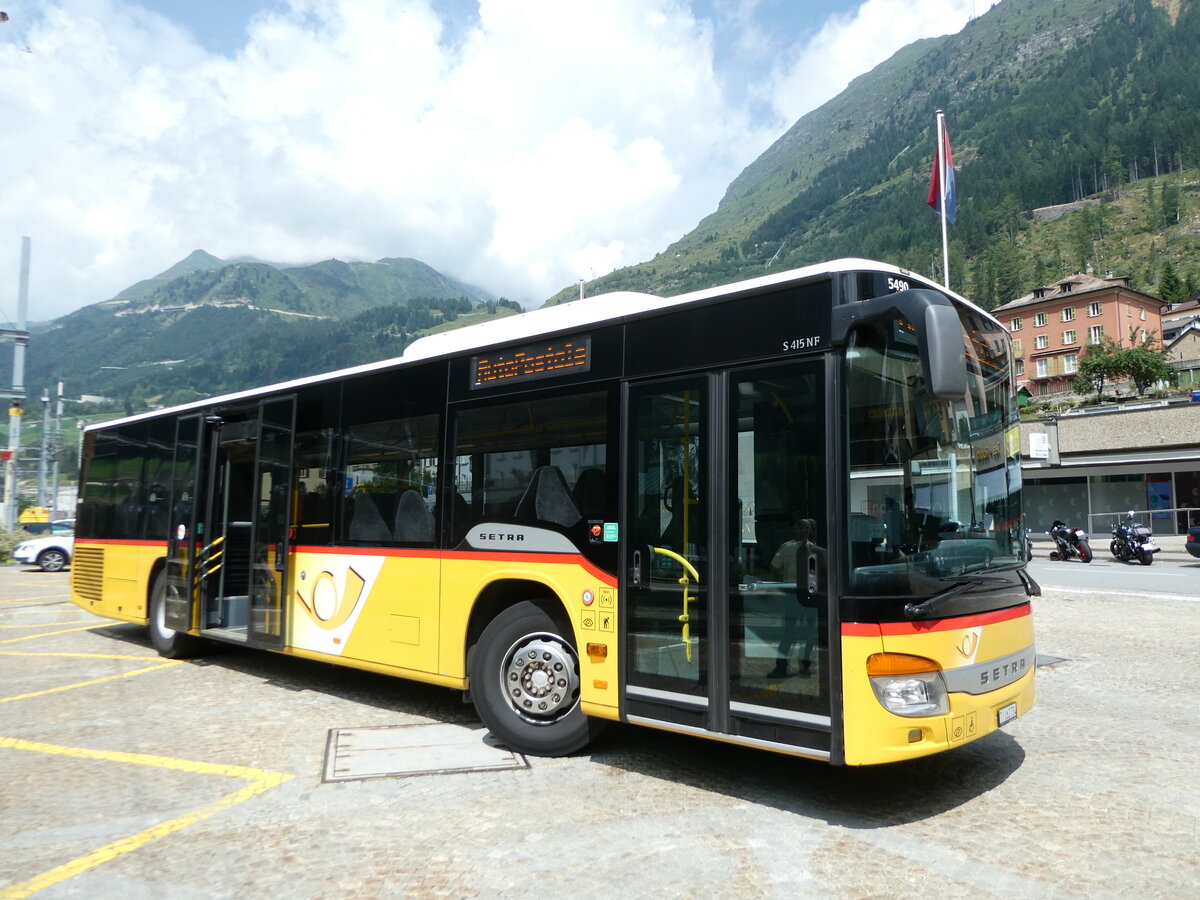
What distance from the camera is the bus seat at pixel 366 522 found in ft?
22.6

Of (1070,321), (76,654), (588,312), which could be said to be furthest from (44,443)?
(1070,321)

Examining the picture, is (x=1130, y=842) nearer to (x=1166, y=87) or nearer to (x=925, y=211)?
(x=925, y=211)

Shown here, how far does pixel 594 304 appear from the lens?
5.89 meters

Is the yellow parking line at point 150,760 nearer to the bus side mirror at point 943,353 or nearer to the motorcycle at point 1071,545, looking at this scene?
the bus side mirror at point 943,353

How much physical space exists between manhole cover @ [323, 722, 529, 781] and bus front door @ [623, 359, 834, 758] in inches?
47.2

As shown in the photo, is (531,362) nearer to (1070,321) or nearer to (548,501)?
(548,501)

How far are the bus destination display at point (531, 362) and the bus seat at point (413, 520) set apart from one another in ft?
3.50

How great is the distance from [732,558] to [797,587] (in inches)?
16.9

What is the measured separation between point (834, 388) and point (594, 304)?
6.79 ft

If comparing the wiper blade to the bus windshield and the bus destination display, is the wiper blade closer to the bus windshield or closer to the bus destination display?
the bus windshield

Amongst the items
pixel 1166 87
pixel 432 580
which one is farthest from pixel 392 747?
pixel 1166 87

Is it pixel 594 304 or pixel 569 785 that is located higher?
pixel 594 304

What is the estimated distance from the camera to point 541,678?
222 inches

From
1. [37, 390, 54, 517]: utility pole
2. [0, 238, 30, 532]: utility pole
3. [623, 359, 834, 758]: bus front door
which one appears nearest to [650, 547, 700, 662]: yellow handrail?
[623, 359, 834, 758]: bus front door
